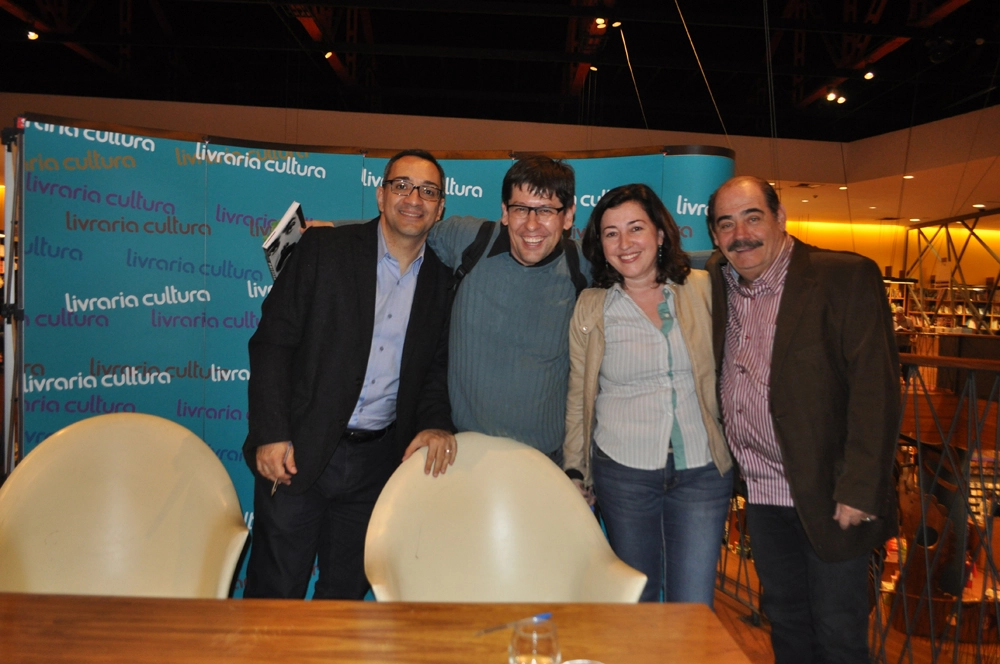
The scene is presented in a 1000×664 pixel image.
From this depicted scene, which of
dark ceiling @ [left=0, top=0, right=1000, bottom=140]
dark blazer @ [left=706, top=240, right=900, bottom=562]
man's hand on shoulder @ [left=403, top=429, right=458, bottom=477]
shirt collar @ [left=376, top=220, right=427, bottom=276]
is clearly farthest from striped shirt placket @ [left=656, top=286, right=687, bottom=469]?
dark ceiling @ [left=0, top=0, right=1000, bottom=140]

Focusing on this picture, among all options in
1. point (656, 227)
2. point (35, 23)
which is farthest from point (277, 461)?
point (35, 23)

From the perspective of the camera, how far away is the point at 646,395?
199cm

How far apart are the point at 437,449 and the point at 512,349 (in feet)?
1.37

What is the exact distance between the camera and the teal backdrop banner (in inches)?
126

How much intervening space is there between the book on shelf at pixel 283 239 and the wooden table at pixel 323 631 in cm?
128

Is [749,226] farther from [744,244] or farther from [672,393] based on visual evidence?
[672,393]

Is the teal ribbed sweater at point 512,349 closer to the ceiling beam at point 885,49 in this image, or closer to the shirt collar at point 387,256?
the shirt collar at point 387,256

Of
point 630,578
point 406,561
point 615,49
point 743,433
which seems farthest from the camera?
point 615,49

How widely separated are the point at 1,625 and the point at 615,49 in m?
8.19

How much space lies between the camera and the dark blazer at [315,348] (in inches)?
77.8

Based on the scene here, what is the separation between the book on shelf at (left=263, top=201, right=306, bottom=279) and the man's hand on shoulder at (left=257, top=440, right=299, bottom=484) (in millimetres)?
617

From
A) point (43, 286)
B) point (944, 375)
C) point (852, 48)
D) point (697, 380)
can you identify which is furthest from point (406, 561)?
point (944, 375)

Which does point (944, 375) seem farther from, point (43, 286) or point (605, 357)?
point (43, 286)

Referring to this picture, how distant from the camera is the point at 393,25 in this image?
27.2 ft
